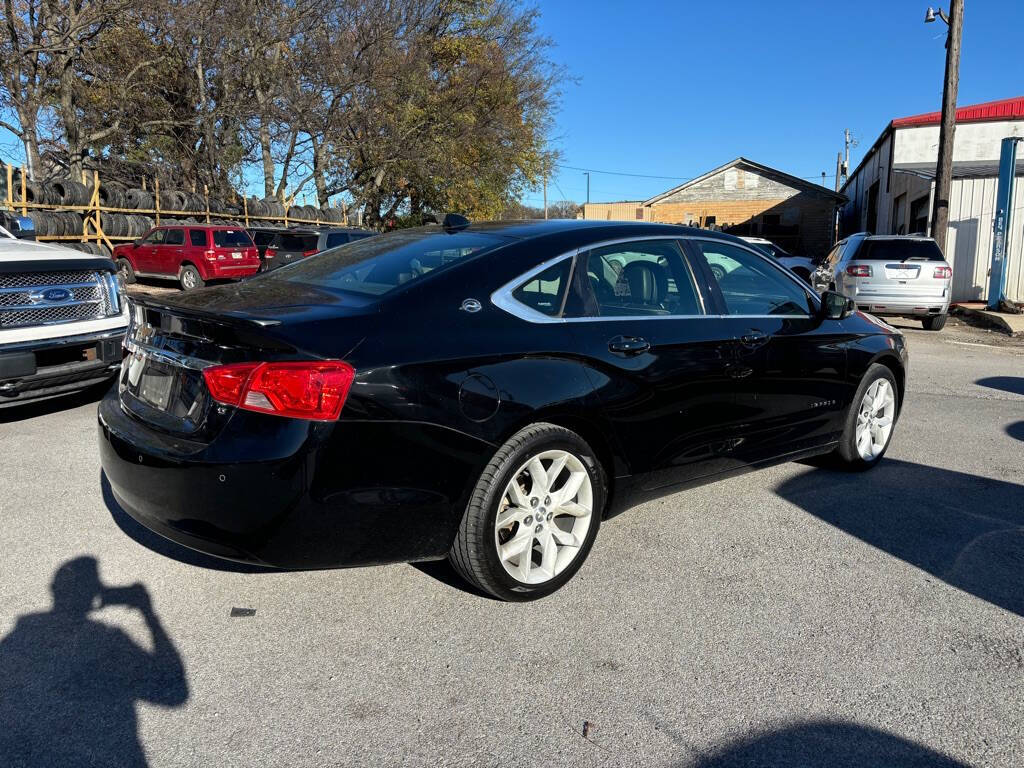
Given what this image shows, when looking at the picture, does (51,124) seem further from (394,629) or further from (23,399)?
(394,629)

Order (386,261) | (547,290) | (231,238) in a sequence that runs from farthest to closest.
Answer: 1. (231,238)
2. (386,261)
3. (547,290)

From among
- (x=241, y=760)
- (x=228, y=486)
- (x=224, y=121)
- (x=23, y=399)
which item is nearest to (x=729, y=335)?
(x=228, y=486)

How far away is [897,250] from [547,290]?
41.2 ft

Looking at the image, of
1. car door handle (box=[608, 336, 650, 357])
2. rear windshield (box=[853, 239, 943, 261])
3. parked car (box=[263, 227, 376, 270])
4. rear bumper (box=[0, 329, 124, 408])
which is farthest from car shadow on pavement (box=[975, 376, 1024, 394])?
parked car (box=[263, 227, 376, 270])

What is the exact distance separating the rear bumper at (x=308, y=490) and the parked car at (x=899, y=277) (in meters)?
12.5

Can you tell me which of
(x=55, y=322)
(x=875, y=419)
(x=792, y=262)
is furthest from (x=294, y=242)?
(x=875, y=419)

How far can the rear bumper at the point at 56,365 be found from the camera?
5383mm

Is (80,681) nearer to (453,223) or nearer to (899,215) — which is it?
(453,223)

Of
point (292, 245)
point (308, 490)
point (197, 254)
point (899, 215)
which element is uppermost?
point (899, 215)

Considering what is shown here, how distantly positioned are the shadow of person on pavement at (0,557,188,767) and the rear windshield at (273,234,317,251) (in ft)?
57.5

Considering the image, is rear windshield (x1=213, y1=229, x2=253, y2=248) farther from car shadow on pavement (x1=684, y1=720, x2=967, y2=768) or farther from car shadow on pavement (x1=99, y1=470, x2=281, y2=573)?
car shadow on pavement (x1=684, y1=720, x2=967, y2=768)

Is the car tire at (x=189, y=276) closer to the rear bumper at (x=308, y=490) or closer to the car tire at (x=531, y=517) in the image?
the rear bumper at (x=308, y=490)

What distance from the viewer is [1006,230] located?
1633cm

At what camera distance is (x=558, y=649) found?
9.64 ft
